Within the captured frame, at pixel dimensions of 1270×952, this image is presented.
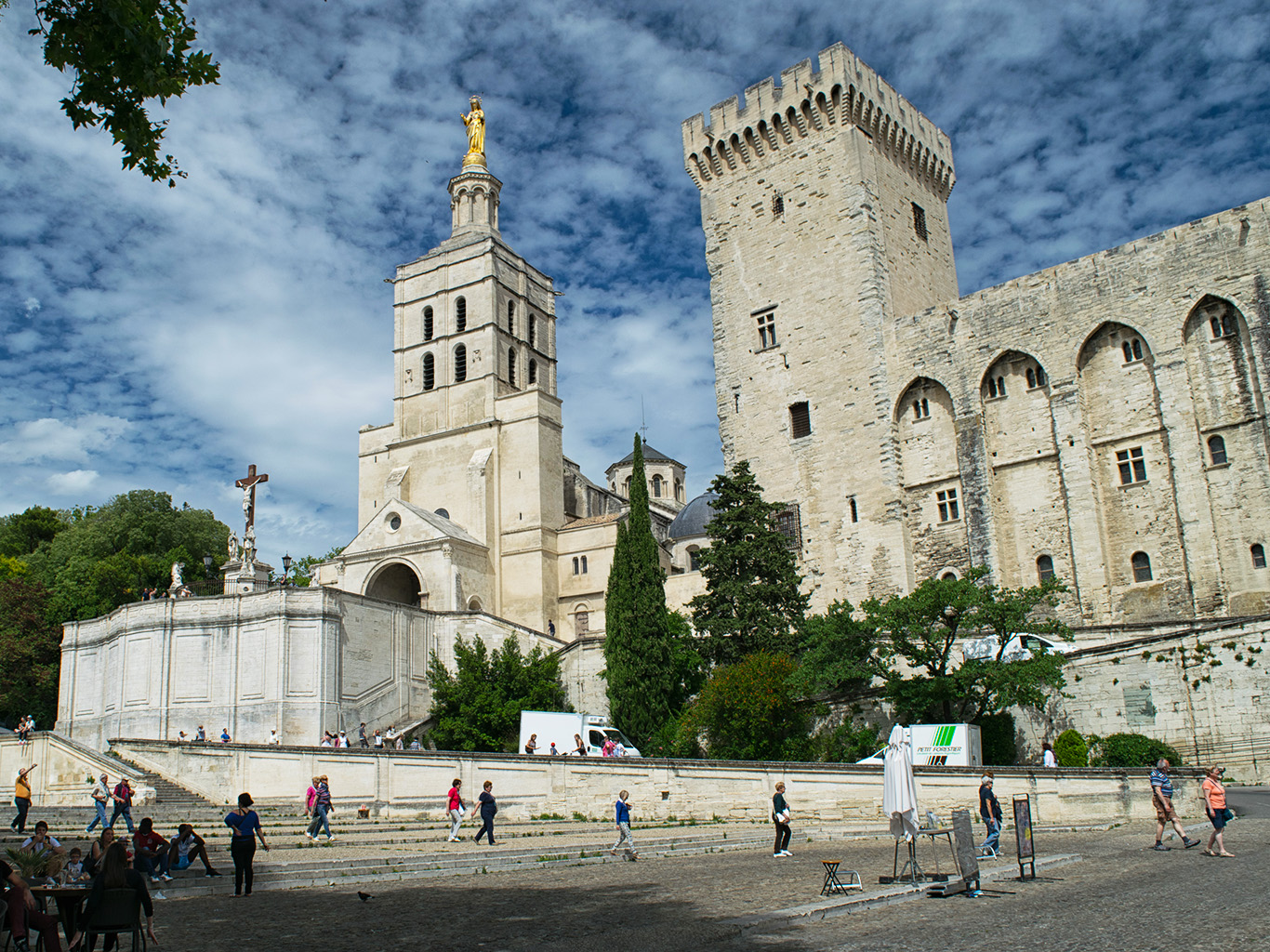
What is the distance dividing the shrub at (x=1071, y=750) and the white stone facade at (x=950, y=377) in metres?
6.22

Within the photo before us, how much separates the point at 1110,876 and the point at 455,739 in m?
24.9

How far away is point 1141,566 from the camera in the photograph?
30.3m

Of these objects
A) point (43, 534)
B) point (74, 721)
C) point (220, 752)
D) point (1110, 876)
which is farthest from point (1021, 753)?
point (43, 534)

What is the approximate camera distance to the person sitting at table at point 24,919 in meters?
8.32

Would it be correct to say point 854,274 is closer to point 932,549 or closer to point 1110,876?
point 932,549

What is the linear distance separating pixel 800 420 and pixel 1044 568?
968 centimetres

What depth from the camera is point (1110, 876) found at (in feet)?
39.4

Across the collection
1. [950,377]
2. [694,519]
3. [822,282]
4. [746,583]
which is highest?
[822,282]

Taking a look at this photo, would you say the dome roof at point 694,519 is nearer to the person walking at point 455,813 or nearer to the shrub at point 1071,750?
the shrub at point 1071,750

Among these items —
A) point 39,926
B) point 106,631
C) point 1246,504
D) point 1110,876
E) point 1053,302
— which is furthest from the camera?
point 106,631

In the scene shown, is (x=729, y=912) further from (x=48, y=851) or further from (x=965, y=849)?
(x=48, y=851)

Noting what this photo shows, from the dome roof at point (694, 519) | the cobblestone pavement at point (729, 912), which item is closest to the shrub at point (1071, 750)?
the cobblestone pavement at point (729, 912)

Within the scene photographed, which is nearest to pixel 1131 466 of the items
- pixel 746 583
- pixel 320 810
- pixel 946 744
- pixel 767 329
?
pixel 746 583

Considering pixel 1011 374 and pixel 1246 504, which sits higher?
pixel 1011 374
